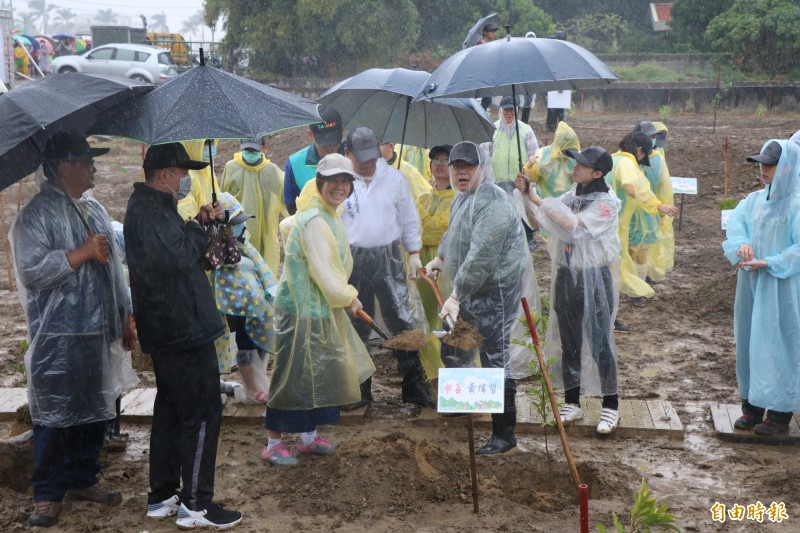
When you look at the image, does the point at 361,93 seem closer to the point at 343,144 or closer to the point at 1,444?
the point at 343,144

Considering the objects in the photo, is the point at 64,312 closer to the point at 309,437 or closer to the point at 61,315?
the point at 61,315

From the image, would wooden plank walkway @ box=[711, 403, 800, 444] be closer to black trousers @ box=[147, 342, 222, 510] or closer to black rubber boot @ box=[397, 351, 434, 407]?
black rubber boot @ box=[397, 351, 434, 407]

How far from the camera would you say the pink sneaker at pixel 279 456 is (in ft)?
16.2

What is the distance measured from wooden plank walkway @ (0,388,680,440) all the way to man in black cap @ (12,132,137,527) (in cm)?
141

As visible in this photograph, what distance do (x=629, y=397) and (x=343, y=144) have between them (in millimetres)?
2713

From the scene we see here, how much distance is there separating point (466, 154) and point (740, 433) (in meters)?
2.42

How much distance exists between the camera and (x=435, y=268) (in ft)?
18.1

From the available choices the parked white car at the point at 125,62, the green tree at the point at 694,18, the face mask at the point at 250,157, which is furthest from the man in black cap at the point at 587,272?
the parked white car at the point at 125,62

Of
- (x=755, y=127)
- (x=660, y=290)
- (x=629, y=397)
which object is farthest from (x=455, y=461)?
(x=755, y=127)

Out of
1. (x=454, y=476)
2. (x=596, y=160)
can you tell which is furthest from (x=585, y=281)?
(x=454, y=476)

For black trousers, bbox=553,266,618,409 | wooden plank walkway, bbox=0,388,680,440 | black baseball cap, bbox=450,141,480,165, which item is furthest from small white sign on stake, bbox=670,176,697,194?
black baseball cap, bbox=450,141,480,165

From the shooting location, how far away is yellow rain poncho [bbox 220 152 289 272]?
704cm

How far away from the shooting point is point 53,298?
4117 millimetres

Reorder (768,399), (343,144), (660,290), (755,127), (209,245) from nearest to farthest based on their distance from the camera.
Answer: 1. (209,245)
2. (768,399)
3. (343,144)
4. (660,290)
5. (755,127)
